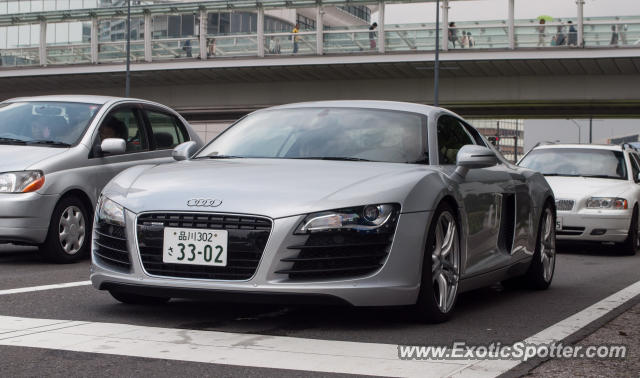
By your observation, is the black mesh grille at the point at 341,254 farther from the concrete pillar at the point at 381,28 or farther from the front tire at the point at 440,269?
the concrete pillar at the point at 381,28

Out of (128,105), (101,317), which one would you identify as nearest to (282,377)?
(101,317)

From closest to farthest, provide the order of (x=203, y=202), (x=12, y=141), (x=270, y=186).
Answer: (x=203, y=202), (x=270, y=186), (x=12, y=141)

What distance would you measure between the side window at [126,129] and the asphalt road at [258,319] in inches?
102

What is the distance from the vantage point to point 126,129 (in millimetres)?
10898

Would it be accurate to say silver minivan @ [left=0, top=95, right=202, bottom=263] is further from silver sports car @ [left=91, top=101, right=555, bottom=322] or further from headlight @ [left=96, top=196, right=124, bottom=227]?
headlight @ [left=96, top=196, right=124, bottom=227]

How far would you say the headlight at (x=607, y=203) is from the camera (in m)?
13.9

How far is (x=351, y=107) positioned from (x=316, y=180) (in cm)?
141

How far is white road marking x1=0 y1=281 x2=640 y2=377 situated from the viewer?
447cm

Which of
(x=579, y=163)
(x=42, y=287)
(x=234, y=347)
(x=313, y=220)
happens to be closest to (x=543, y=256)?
(x=313, y=220)

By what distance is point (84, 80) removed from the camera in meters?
48.6

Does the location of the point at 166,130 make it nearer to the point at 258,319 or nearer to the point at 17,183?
the point at 17,183

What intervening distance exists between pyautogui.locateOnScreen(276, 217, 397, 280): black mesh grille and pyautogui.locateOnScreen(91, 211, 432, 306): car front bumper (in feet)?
0.11

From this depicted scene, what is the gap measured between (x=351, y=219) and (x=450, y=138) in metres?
1.90

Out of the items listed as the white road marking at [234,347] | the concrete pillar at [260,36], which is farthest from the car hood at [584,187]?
the concrete pillar at [260,36]
